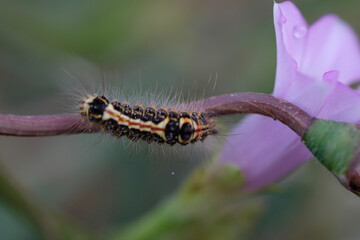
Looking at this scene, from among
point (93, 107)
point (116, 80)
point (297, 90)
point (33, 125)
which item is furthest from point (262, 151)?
point (116, 80)

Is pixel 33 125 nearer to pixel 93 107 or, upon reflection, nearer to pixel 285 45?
pixel 93 107

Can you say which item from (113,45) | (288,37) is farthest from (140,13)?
(288,37)

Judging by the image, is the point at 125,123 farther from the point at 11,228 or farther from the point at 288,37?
the point at 11,228

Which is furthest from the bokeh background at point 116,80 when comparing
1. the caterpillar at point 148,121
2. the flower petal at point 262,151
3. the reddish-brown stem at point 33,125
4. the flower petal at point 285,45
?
the reddish-brown stem at point 33,125

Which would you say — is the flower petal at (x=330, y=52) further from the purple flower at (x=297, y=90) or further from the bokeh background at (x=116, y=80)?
the bokeh background at (x=116, y=80)

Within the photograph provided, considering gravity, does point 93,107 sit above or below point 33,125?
above

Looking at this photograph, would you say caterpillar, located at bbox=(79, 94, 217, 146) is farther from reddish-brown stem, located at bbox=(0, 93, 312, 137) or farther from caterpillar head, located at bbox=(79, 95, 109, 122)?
reddish-brown stem, located at bbox=(0, 93, 312, 137)

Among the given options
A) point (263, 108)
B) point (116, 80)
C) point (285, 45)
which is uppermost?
point (116, 80)
